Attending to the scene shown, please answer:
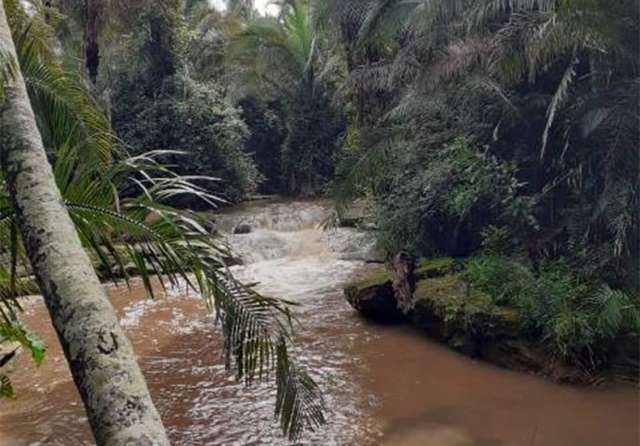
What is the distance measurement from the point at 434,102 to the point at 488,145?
1.09 meters

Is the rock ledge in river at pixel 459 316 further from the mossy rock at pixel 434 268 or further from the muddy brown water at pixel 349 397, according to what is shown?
the muddy brown water at pixel 349 397

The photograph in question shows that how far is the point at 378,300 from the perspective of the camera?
7543 millimetres

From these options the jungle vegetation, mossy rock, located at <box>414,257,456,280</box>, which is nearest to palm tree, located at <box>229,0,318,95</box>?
the jungle vegetation

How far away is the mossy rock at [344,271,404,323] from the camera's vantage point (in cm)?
755

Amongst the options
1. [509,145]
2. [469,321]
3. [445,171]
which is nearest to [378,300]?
[469,321]

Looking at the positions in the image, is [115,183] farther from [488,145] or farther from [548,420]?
[488,145]

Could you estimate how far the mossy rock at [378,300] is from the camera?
7551 mm

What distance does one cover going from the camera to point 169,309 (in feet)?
28.4

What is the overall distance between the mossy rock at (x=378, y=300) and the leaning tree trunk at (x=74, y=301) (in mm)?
5904

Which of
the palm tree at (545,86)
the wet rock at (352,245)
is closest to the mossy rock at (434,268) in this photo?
the palm tree at (545,86)

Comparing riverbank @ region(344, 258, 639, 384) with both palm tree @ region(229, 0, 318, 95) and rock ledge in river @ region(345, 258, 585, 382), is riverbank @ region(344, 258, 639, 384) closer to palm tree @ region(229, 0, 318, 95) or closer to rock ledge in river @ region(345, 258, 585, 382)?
rock ledge in river @ region(345, 258, 585, 382)

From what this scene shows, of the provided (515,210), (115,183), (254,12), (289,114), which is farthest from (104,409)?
(254,12)

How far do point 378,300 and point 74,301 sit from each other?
6.06m

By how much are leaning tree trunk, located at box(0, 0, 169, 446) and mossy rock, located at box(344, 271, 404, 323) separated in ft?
19.4
